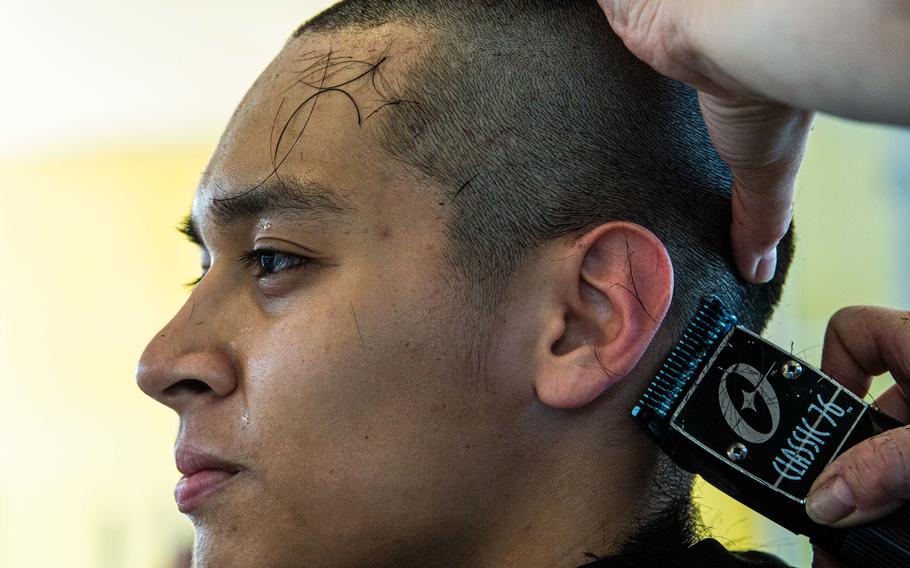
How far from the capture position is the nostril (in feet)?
4.54

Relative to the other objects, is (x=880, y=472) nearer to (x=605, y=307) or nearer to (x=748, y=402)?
(x=748, y=402)

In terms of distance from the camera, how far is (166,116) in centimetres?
445

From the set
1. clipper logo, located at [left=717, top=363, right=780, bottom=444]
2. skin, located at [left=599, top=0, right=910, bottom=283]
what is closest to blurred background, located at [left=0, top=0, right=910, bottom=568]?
clipper logo, located at [left=717, top=363, right=780, bottom=444]

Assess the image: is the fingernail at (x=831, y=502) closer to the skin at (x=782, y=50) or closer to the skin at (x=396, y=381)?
the skin at (x=396, y=381)

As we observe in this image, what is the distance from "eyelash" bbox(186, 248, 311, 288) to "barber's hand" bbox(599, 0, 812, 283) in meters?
0.52

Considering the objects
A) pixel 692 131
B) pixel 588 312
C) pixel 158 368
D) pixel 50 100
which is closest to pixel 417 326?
pixel 588 312

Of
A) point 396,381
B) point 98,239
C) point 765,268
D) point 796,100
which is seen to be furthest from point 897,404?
point 98,239

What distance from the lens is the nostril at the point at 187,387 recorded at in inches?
54.4

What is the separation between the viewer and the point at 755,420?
1.29 metres

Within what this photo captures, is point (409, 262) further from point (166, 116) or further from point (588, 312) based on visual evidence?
point (166, 116)

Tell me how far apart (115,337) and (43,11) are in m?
1.33

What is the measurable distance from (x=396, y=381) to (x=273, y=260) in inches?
9.6

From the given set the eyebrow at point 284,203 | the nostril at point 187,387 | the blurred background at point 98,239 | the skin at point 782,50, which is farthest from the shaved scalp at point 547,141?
the blurred background at point 98,239

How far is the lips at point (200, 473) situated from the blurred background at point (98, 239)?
285 cm
